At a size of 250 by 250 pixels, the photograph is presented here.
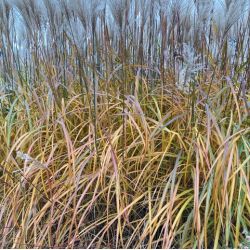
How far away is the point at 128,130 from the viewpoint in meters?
2.48

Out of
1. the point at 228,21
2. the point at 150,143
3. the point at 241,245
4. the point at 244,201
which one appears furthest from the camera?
the point at 150,143

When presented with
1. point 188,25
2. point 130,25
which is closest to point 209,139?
point 188,25

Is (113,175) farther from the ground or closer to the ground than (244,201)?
farther from the ground

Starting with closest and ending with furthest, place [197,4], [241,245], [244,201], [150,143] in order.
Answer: [241,245] → [244,201] → [150,143] → [197,4]

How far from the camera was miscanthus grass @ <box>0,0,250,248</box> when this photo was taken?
2.12 m

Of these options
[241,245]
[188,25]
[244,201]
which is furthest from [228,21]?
[241,245]

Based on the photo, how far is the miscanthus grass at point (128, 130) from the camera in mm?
2123

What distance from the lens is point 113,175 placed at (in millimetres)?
2168

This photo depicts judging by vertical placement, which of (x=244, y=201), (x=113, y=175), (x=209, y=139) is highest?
(x=209, y=139)

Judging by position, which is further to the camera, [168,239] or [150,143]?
[150,143]

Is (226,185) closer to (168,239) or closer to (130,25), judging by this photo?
(168,239)

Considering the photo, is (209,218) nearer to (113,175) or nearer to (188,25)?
(113,175)

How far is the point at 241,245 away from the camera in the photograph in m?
1.91

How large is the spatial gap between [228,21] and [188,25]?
458 millimetres
